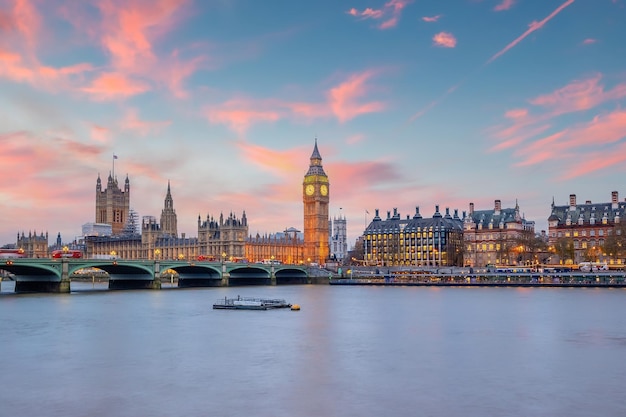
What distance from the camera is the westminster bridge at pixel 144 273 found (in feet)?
305

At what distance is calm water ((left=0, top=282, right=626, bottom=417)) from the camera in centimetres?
2575

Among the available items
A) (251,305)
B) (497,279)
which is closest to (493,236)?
(497,279)

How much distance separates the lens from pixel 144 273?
11681cm

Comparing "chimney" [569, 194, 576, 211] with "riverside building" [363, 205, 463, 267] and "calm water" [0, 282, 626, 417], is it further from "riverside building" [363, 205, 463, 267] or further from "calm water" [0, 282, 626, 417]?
"calm water" [0, 282, 626, 417]

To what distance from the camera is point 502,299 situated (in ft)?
269

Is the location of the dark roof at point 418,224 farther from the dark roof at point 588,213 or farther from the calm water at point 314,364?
the calm water at point 314,364

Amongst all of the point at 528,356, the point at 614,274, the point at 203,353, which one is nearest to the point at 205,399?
the point at 203,353

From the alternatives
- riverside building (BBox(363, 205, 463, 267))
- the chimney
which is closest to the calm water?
the chimney

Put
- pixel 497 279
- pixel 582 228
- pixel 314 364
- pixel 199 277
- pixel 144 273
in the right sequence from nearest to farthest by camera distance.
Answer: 1. pixel 314 364
2. pixel 144 273
3. pixel 497 279
4. pixel 199 277
5. pixel 582 228

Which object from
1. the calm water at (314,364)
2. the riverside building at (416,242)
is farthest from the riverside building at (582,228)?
the calm water at (314,364)

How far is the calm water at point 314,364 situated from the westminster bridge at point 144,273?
101 ft

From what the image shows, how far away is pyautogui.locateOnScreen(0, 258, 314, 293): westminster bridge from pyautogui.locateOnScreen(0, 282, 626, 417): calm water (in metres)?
30.9

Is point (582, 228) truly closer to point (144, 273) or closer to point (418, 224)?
point (418, 224)

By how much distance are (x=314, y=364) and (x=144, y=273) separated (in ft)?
285
